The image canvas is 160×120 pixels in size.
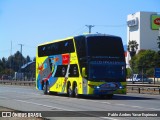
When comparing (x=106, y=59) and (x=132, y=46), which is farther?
(x=132, y=46)

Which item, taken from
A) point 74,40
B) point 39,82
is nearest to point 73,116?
point 74,40

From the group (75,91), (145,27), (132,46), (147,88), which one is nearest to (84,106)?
(75,91)

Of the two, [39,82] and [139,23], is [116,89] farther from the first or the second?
[139,23]

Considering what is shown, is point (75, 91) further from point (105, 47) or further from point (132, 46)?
point (132, 46)

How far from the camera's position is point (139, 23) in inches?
6201

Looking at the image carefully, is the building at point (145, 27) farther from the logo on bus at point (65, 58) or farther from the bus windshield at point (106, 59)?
the bus windshield at point (106, 59)

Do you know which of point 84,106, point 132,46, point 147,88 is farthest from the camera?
point 132,46

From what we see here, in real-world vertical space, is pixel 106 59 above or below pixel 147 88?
above

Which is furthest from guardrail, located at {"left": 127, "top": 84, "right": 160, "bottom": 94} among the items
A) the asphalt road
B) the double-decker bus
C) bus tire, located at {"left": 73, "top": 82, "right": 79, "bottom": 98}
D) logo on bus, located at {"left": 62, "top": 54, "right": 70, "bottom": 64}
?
the asphalt road

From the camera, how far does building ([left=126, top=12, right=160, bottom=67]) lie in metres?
157

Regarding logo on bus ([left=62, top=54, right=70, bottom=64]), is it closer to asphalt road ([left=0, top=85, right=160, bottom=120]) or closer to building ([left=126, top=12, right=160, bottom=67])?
asphalt road ([left=0, top=85, right=160, bottom=120])

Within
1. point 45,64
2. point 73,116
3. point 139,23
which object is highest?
point 139,23

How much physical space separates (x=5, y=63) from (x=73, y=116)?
164951 millimetres

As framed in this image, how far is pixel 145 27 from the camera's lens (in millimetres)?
→ 158500
